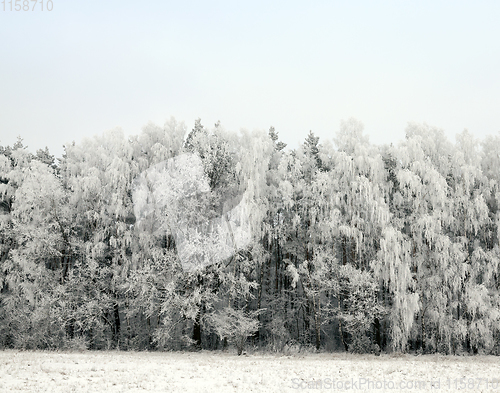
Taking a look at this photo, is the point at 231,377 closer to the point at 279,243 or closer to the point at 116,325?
the point at 279,243

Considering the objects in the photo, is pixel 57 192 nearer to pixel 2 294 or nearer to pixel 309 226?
pixel 2 294

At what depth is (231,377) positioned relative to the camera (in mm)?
10562

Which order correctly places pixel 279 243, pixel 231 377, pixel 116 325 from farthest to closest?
1. pixel 279 243
2. pixel 116 325
3. pixel 231 377

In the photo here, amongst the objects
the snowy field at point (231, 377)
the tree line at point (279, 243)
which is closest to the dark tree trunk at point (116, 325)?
the tree line at point (279, 243)

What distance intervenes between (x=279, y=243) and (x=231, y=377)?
11686 millimetres

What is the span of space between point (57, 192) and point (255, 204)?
9486mm

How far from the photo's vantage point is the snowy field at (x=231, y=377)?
9.19 meters

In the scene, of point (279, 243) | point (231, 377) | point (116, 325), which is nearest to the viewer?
point (231, 377)

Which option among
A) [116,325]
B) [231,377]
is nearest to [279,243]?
[116,325]

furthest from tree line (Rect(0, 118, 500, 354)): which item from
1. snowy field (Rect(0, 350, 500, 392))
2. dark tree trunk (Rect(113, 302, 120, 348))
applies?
snowy field (Rect(0, 350, 500, 392))

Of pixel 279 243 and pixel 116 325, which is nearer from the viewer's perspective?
pixel 116 325

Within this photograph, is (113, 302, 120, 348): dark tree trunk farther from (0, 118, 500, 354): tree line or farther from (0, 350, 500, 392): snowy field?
(0, 350, 500, 392): snowy field

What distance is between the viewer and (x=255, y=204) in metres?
19.2

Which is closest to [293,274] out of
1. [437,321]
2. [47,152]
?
[437,321]
